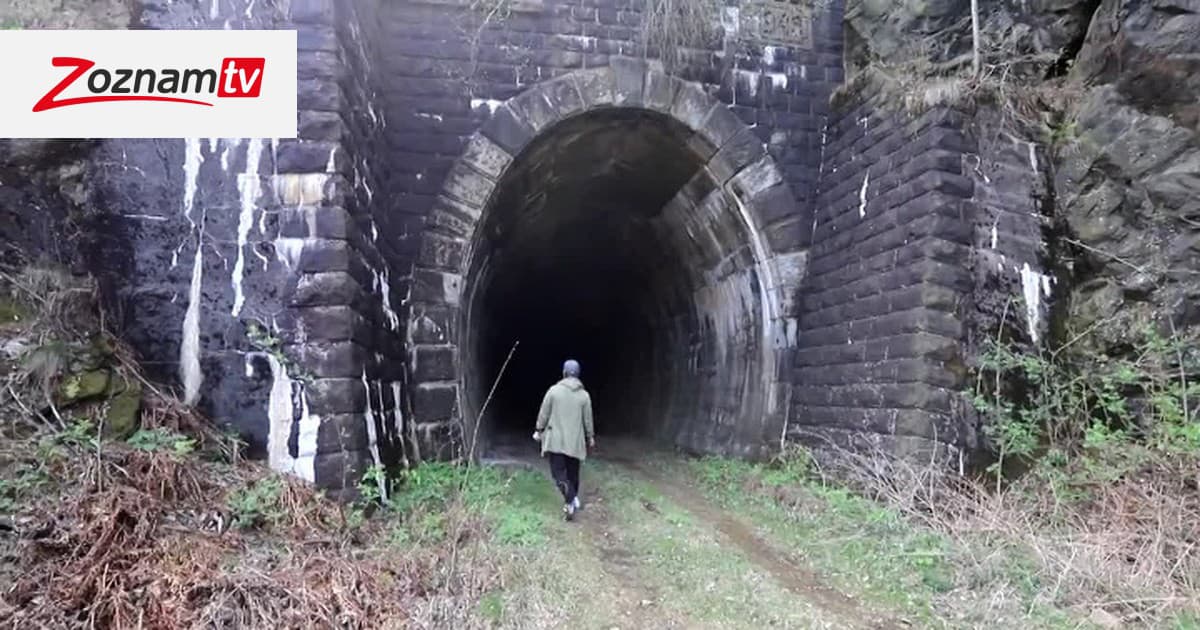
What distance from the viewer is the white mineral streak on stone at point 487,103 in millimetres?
8781

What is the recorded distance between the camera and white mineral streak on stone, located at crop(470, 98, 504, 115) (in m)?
8.78

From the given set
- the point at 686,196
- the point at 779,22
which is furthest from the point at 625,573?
the point at 779,22

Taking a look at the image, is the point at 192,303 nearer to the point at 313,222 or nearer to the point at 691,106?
the point at 313,222

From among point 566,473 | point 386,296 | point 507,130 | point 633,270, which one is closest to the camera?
point 566,473

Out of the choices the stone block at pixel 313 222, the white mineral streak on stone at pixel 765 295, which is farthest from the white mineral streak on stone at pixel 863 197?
the stone block at pixel 313 222

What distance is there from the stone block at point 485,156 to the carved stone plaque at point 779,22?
343 cm

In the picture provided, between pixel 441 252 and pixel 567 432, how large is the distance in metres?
2.61

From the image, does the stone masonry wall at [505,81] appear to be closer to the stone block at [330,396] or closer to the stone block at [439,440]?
the stone block at [439,440]

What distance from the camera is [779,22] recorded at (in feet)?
31.4

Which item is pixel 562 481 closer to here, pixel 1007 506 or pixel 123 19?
pixel 1007 506

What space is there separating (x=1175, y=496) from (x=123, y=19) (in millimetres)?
8838

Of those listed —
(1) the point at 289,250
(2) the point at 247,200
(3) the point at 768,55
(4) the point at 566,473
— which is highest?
(3) the point at 768,55

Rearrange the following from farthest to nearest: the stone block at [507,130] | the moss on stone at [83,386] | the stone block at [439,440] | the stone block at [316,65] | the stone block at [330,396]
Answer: the stone block at [507,130] < the stone block at [439,440] < the stone block at [316,65] < the stone block at [330,396] < the moss on stone at [83,386]

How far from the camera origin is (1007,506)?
6082 millimetres
